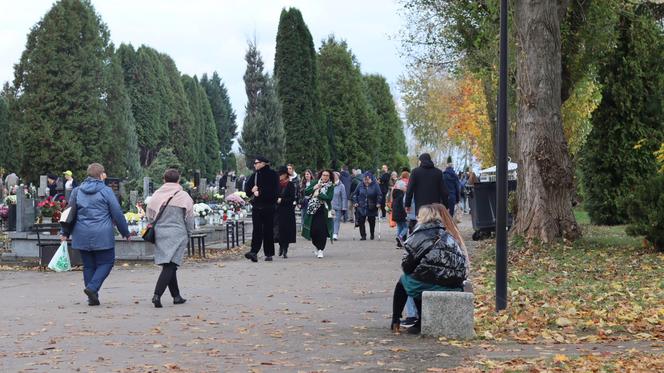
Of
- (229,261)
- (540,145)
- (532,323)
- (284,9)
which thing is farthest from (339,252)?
→ (284,9)

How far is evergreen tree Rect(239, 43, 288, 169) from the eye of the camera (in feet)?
181

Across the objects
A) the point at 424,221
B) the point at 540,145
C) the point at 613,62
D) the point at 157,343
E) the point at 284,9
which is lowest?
the point at 157,343

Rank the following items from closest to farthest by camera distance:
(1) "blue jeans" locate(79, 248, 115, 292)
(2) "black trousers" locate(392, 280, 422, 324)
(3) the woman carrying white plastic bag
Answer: (2) "black trousers" locate(392, 280, 422, 324), (1) "blue jeans" locate(79, 248, 115, 292), (3) the woman carrying white plastic bag

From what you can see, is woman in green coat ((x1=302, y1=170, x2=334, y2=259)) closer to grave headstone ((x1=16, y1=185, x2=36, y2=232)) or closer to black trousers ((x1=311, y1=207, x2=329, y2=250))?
black trousers ((x1=311, y1=207, x2=329, y2=250))

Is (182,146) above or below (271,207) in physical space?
above

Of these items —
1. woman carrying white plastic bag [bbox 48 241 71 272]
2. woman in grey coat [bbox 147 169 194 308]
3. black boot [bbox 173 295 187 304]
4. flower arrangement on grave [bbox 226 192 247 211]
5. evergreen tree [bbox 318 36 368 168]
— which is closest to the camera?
woman in grey coat [bbox 147 169 194 308]

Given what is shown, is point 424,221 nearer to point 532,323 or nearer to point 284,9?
point 532,323

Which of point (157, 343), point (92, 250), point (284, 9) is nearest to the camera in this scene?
point (157, 343)

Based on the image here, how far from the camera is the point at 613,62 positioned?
30.7 metres

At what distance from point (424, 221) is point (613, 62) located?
69.7 feet

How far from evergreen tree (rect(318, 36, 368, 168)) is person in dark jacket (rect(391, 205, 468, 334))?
68.0 meters

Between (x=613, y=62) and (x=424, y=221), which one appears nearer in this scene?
(x=424, y=221)

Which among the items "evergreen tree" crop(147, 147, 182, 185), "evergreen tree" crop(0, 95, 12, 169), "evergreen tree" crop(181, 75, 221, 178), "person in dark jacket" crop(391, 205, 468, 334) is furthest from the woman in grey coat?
A: "evergreen tree" crop(181, 75, 221, 178)

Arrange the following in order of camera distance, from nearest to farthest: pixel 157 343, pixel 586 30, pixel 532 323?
pixel 157 343 → pixel 532 323 → pixel 586 30
